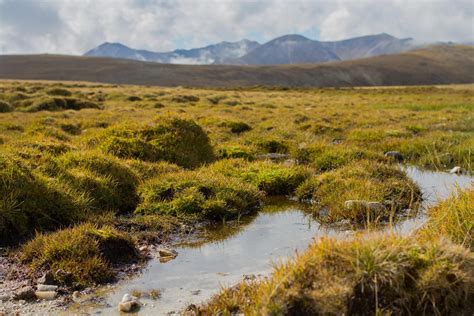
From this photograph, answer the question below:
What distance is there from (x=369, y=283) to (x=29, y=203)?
6.70m

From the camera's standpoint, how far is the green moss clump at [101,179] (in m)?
11.2

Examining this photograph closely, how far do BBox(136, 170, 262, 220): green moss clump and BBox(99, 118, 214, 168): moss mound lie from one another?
2.65m

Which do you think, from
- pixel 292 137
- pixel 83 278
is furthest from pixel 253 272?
pixel 292 137

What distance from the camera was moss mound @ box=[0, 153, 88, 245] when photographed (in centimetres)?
916

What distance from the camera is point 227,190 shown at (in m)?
12.0

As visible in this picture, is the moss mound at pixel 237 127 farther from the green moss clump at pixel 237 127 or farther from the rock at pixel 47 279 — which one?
the rock at pixel 47 279

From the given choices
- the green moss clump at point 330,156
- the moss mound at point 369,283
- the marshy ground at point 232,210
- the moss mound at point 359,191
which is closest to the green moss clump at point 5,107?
the marshy ground at point 232,210

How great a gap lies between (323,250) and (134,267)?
3.57 metres

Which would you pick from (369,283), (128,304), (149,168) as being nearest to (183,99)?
(149,168)

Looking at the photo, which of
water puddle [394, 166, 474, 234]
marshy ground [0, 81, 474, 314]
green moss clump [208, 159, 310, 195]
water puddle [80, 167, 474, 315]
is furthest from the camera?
green moss clump [208, 159, 310, 195]

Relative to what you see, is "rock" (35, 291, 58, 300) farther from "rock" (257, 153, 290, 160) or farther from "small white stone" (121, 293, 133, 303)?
"rock" (257, 153, 290, 160)

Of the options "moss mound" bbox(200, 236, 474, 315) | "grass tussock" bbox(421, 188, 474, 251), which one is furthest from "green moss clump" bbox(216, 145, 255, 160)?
"moss mound" bbox(200, 236, 474, 315)

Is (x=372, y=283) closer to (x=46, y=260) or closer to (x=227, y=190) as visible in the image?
(x=46, y=260)

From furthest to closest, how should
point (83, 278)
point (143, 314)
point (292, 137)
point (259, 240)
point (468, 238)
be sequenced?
point (292, 137), point (259, 240), point (83, 278), point (468, 238), point (143, 314)
